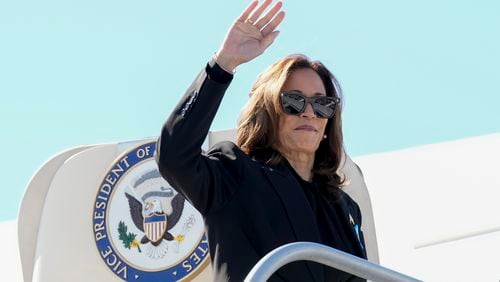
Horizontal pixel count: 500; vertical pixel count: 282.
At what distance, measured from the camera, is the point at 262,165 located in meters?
4.05

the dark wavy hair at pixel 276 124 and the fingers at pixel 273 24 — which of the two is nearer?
the fingers at pixel 273 24

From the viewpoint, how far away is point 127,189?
29.6 feet

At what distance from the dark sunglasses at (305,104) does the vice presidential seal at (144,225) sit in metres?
4.79

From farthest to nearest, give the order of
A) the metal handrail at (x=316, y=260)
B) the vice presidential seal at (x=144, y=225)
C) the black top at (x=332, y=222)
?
the vice presidential seal at (x=144, y=225)
the black top at (x=332, y=222)
the metal handrail at (x=316, y=260)

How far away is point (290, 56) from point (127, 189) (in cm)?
482

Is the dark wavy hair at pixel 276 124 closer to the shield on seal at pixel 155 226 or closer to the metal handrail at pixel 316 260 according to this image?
the metal handrail at pixel 316 260

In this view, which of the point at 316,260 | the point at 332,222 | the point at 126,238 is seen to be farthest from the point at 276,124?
the point at 126,238

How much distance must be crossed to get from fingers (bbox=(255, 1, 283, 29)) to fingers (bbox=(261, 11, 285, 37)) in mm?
13

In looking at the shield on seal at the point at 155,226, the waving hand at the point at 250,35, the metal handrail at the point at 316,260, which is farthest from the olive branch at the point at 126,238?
the metal handrail at the point at 316,260

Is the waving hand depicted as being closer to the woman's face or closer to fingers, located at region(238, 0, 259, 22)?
fingers, located at region(238, 0, 259, 22)

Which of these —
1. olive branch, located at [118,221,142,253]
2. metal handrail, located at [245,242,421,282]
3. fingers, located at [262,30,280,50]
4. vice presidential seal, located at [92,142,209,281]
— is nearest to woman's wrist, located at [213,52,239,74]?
fingers, located at [262,30,280,50]

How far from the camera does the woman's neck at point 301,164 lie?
4.22 meters

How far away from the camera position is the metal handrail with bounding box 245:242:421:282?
3066 mm

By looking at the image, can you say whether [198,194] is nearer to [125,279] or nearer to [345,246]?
[345,246]
